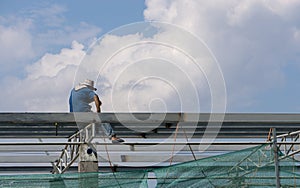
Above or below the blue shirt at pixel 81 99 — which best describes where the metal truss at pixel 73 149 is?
below

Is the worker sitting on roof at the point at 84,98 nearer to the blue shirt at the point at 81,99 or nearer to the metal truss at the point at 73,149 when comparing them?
the blue shirt at the point at 81,99

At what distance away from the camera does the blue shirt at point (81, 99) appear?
Answer: 1222 centimetres

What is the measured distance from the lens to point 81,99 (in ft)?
40.9

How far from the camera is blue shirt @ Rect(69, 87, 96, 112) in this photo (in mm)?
12219

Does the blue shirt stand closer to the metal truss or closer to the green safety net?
the metal truss

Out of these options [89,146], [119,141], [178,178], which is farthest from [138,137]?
[178,178]

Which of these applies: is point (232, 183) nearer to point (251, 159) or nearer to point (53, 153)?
point (251, 159)

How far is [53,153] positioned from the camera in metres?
14.6

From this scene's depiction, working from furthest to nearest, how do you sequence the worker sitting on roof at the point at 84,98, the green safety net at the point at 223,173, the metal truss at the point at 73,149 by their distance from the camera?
1. the worker sitting on roof at the point at 84,98
2. the metal truss at the point at 73,149
3. the green safety net at the point at 223,173

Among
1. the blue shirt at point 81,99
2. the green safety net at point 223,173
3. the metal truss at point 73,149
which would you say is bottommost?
the green safety net at point 223,173

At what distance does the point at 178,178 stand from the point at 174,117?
2.58 meters

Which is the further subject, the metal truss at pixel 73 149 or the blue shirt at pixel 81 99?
the blue shirt at pixel 81 99

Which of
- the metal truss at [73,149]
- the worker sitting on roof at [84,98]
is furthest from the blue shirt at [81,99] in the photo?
the metal truss at [73,149]

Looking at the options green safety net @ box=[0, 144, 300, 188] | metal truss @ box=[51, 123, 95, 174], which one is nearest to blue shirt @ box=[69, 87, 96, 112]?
metal truss @ box=[51, 123, 95, 174]
